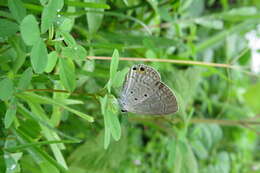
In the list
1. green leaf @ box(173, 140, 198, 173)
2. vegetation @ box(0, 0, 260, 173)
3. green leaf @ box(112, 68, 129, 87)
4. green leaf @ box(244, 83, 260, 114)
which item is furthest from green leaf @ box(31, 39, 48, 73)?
green leaf @ box(244, 83, 260, 114)

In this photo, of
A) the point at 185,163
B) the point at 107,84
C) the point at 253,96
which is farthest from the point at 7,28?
the point at 253,96

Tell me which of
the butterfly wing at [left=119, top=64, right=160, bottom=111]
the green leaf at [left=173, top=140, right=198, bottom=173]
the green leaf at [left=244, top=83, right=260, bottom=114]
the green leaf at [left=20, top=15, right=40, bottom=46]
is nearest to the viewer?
the green leaf at [left=20, top=15, right=40, bottom=46]

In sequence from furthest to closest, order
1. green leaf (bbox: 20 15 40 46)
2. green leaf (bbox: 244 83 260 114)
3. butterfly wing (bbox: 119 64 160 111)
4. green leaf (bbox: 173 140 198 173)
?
1. green leaf (bbox: 244 83 260 114)
2. green leaf (bbox: 173 140 198 173)
3. butterfly wing (bbox: 119 64 160 111)
4. green leaf (bbox: 20 15 40 46)

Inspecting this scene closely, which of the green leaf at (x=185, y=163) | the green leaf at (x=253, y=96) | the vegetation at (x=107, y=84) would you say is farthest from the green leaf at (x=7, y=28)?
the green leaf at (x=253, y=96)

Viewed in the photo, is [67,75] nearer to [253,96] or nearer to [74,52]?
[74,52]

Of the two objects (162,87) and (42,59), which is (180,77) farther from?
(42,59)

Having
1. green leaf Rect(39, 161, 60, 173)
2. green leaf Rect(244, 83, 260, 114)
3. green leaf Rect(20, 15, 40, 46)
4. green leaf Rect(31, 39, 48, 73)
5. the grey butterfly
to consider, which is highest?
green leaf Rect(20, 15, 40, 46)

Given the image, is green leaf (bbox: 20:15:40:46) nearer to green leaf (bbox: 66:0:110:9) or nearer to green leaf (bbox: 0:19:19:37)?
green leaf (bbox: 0:19:19:37)
